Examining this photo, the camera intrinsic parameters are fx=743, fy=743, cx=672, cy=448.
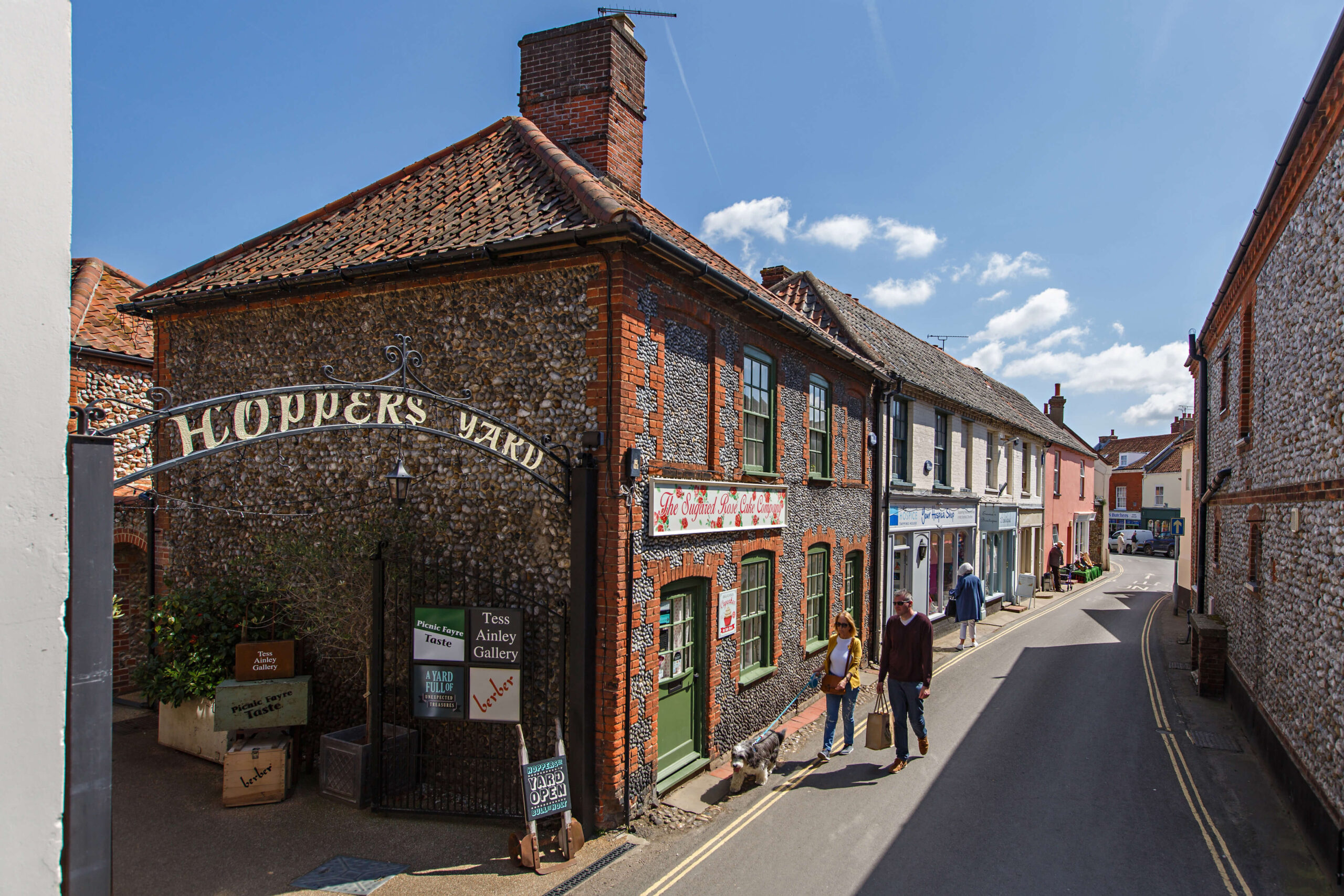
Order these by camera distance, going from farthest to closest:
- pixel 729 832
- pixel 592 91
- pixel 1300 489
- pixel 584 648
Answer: pixel 592 91 < pixel 1300 489 < pixel 729 832 < pixel 584 648

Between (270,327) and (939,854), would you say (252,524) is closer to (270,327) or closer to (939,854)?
(270,327)

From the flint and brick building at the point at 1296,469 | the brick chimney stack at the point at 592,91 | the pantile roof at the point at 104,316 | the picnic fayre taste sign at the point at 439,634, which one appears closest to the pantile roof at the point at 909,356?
the flint and brick building at the point at 1296,469

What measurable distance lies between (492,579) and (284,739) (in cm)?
309

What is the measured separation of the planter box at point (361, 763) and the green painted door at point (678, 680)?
2.65 metres

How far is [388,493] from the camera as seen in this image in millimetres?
8562

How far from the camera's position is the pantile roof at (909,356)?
16984 millimetres

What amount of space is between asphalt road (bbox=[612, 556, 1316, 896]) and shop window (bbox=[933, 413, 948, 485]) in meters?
6.90

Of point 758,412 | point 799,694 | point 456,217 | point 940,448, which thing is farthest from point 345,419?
point 940,448

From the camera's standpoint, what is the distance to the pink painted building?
30062 millimetres

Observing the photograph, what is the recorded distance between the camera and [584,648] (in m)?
7.23

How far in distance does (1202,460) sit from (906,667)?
14473 mm

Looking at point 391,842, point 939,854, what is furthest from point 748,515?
point 391,842

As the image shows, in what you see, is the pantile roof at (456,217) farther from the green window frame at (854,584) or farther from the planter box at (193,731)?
the planter box at (193,731)

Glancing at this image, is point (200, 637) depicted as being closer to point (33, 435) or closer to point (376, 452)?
point (376, 452)
